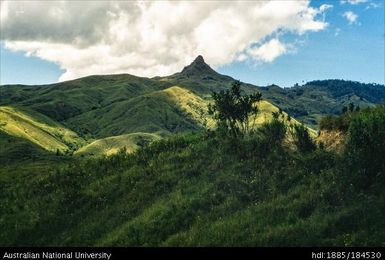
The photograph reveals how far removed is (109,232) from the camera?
30.4m

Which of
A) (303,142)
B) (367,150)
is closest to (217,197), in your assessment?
(367,150)

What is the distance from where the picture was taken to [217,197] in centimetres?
3244

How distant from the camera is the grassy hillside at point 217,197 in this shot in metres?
25.7

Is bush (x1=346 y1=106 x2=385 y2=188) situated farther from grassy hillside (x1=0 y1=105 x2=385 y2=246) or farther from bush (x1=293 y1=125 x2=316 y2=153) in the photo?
bush (x1=293 y1=125 x2=316 y2=153)

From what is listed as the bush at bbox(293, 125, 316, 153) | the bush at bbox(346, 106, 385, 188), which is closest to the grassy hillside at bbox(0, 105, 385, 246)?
the bush at bbox(346, 106, 385, 188)

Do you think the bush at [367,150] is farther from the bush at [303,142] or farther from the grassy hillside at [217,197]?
the bush at [303,142]

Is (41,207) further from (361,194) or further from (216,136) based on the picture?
(361,194)

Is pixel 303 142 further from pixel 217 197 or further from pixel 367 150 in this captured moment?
pixel 217 197

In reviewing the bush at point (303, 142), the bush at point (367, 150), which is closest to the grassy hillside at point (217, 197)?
the bush at point (367, 150)

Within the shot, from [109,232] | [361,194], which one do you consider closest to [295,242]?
[361,194]

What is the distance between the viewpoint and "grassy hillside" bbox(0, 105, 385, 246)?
25.7 m

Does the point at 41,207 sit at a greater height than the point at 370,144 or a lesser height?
lesser

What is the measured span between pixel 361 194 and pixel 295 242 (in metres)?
5.84

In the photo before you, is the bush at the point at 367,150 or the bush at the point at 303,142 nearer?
the bush at the point at 367,150
